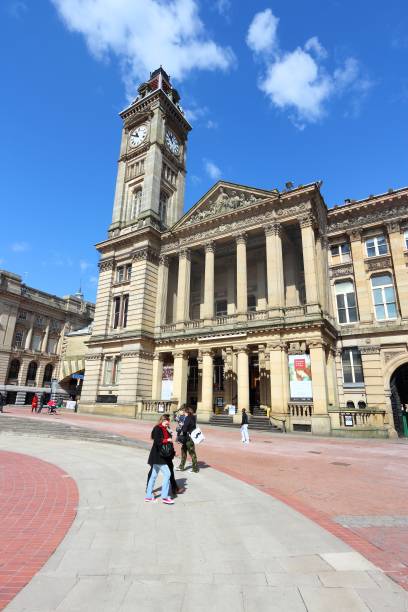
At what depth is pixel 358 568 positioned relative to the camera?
14.4 ft

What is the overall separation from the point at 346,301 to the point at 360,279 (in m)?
2.22

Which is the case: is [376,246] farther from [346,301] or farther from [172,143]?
[172,143]

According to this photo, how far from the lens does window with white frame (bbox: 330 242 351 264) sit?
101ft

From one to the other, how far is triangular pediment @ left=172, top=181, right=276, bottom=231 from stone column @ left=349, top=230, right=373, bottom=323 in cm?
887

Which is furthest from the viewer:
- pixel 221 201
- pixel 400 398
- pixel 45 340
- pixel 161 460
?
pixel 45 340

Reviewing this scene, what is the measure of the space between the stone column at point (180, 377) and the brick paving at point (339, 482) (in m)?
13.4

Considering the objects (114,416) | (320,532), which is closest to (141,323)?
(114,416)

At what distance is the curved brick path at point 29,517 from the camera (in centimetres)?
424

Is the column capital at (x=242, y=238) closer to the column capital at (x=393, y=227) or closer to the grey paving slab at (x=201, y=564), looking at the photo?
the column capital at (x=393, y=227)

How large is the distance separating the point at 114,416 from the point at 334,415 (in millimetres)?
18956

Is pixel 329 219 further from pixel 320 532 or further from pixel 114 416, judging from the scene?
pixel 320 532

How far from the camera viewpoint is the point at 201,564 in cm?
444

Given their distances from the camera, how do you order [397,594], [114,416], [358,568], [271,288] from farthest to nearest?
[114,416]
[271,288]
[358,568]
[397,594]

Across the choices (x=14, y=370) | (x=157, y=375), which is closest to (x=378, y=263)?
(x=157, y=375)
